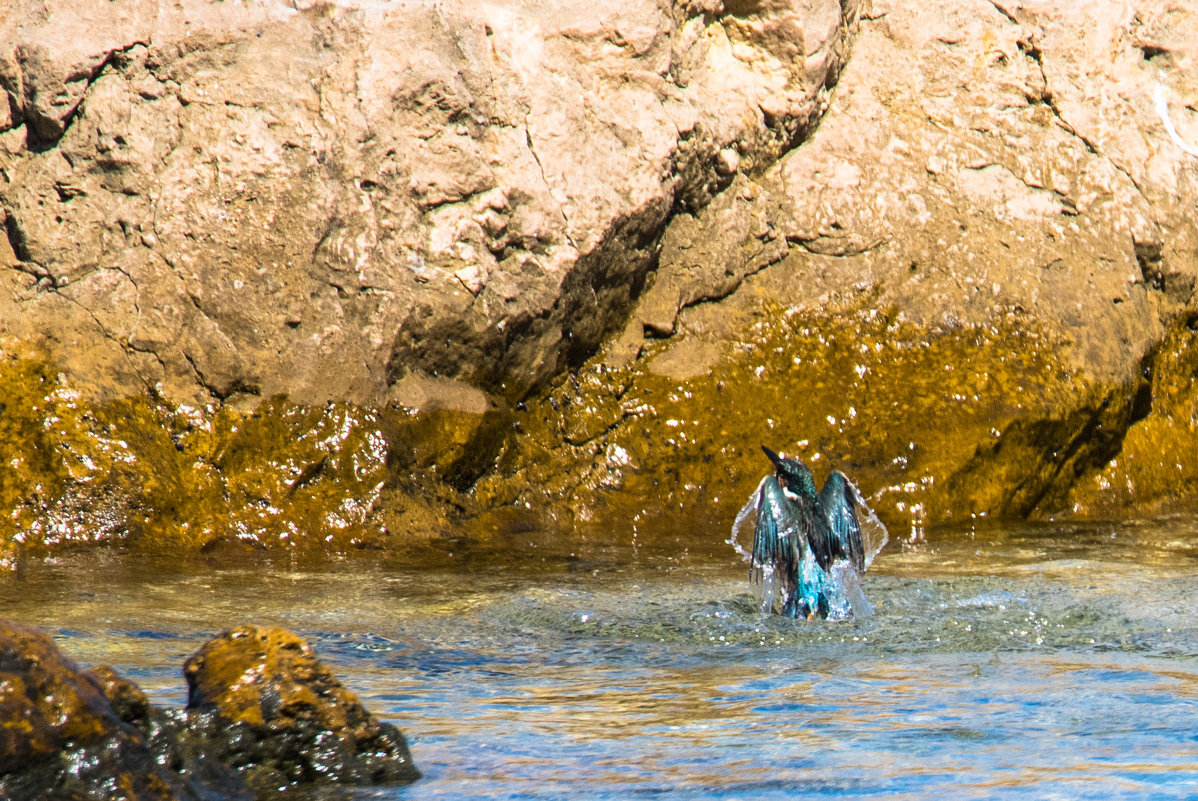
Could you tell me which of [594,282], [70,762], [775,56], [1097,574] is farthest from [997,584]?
[70,762]

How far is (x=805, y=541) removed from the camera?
4883 millimetres

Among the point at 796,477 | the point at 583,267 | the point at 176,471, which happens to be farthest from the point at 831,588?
the point at 176,471

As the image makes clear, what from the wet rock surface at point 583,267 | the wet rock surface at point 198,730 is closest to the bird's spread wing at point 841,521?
the wet rock surface at point 583,267

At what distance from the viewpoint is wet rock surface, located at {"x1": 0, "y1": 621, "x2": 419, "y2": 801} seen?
2.10m

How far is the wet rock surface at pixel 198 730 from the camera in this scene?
6.90 feet

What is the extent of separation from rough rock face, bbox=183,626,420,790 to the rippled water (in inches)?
3.9

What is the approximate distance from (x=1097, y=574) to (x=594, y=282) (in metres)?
2.79

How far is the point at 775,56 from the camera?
7422 millimetres

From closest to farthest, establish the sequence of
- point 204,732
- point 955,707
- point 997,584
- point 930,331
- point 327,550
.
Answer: point 204,732, point 955,707, point 997,584, point 327,550, point 930,331

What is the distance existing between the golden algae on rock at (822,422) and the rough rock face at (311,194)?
417mm

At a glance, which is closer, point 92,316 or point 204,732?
point 204,732

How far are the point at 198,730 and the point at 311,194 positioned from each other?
14.2ft

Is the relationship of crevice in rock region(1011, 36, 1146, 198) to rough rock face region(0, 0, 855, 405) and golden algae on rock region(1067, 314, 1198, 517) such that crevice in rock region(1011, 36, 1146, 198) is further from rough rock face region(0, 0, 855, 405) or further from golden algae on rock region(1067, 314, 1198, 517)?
rough rock face region(0, 0, 855, 405)

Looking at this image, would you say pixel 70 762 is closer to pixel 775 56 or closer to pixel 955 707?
pixel 955 707
